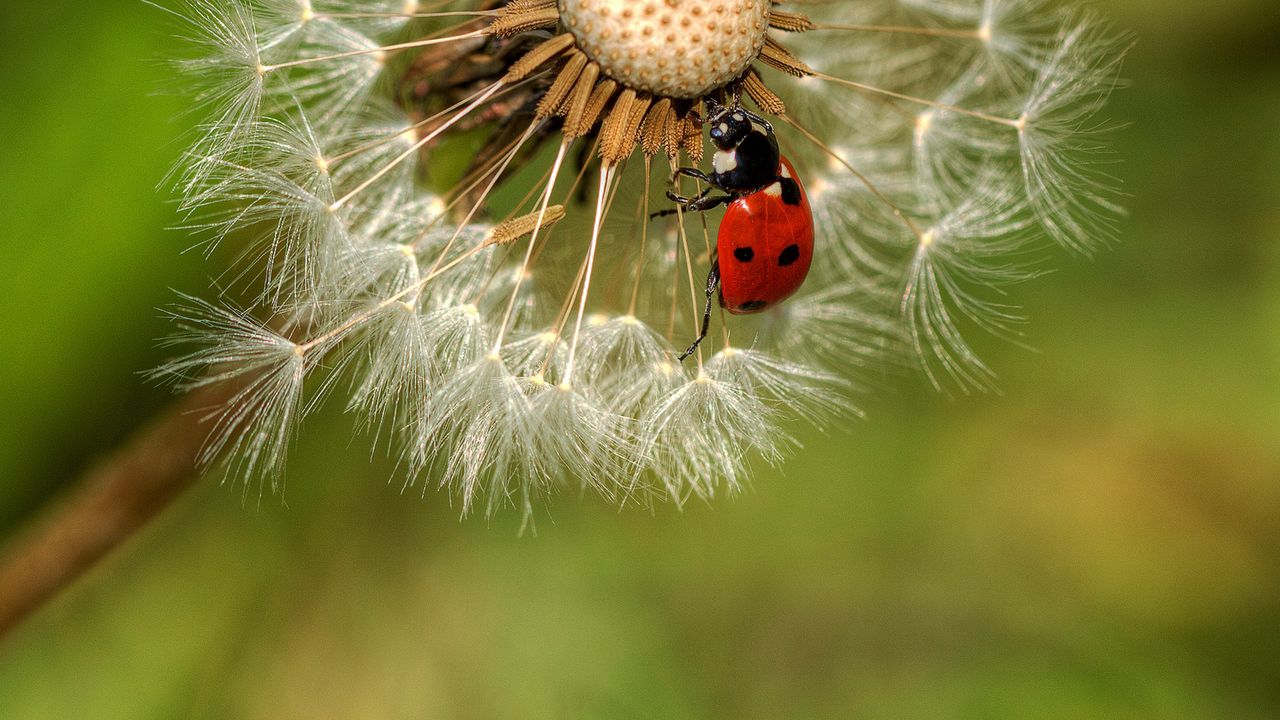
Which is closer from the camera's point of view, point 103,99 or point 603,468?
point 603,468

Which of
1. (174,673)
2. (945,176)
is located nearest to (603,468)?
(945,176)

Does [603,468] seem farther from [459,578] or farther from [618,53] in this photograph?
[459,578]

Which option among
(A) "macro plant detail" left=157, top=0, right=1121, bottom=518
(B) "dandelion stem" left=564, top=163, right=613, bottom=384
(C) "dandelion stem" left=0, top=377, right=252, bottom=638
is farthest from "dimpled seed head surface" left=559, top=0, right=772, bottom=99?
(C) "dandelion stem" left=0, top=377, right=252, bottom=638

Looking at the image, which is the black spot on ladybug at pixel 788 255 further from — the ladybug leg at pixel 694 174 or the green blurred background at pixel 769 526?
the green blurred background at pixel 769 526

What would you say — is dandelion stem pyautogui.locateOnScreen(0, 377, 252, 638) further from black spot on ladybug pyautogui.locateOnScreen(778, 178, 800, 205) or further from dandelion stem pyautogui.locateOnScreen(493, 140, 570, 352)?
black spot on ladybug pyautogui.locateOnScreen(778, 178, 800, 205)

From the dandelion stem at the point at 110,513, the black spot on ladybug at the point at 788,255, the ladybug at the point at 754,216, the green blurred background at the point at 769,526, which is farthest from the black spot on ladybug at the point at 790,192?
the dandelion stem at the point at 110,513
